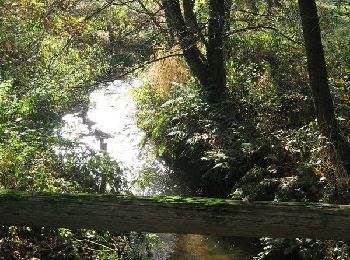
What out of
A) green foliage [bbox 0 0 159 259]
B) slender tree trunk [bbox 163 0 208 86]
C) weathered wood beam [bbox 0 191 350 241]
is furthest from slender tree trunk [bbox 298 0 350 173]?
weathered wood beam [bbox 0 191 350 241]

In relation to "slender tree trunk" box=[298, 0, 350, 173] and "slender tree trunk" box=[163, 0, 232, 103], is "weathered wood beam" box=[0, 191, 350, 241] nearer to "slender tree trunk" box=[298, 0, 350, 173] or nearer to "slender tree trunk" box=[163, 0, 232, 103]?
"slender tree trunk" box=[298, 0, 350, 173]

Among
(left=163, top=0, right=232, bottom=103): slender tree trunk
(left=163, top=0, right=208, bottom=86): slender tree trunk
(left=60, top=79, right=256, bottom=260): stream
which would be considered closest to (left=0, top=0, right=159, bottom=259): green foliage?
(left=60, top=79, right=256, bottom=260): stream

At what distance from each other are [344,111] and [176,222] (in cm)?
596

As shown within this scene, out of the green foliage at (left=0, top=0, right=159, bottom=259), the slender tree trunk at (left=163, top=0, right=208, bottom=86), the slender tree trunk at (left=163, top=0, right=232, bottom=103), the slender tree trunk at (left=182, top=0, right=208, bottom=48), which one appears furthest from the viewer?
the slender tree trunk at (left=163, top=0, right=208, bottom=86)

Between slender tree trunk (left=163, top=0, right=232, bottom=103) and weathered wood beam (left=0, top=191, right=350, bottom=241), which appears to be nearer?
weathered wood beam (left=0, top=191, right=350, bottom=241)

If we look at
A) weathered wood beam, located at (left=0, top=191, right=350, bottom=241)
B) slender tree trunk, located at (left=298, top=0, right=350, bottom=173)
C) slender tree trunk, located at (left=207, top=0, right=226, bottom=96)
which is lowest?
weathered wood beam, located at (left=0, top=191, right=350, bottom=241)

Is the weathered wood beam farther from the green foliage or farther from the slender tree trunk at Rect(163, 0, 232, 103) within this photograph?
the slender tree trunk at Rect(163, 0, 232, 103)

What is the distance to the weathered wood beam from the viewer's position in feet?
12.8

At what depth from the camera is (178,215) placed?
3922 millimetres

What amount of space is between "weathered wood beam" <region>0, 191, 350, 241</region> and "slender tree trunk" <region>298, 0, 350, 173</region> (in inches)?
145

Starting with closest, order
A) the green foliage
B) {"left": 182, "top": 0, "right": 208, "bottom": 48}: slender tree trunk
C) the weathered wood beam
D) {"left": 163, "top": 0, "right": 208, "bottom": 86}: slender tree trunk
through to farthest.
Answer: the weathered wood beam, the green foliage, {"left": 182, "top": 0, "right": 208, "bottom": 48}: slender tree trunk, {"left": 163, "top": 0, "right": 208, "bottom": 86}: slender tree trunk

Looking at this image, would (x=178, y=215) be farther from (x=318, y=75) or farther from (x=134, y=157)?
(x=134, y=157)

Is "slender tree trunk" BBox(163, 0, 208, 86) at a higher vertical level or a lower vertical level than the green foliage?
higher

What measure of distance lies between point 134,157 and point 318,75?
6193 millimetres
